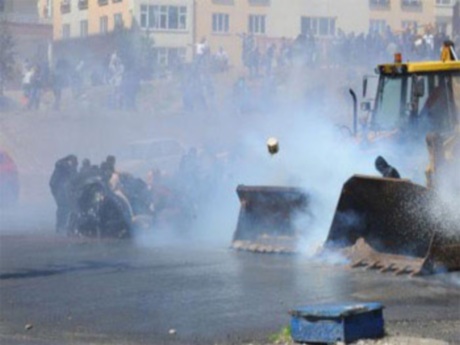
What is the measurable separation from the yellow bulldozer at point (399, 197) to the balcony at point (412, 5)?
31366 mm

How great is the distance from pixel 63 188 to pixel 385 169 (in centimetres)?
824

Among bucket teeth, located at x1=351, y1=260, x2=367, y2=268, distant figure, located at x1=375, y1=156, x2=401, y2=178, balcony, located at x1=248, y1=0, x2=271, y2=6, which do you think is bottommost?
bucket teeth, located at x1=351, y1=260, x2=367, y2=268

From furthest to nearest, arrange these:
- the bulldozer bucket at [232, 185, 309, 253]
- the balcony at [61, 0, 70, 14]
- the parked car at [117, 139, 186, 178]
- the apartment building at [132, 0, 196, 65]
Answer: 1. the balcony at [61, 0, 70, 14]
2. the apartment building at [132, 0, 196, 65]
3. the parked car at [117, 139, 186, 178]
4. the bulldozer bucket at [232, 185, 309, 253]

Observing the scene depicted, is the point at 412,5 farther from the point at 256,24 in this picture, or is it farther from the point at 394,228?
the point at 394,228

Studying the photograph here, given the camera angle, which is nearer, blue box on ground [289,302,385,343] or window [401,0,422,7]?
blue box on ground [289,302,385,343]

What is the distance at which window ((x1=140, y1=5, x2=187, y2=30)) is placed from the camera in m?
58.2

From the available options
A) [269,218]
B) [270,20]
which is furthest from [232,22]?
[269,218]

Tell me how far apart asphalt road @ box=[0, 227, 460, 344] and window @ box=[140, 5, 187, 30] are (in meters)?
40.0

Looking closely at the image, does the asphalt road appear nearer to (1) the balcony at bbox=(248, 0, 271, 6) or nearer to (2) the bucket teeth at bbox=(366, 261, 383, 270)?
(2) the bucket teeth at bbox=(366, 261, 383, 270)

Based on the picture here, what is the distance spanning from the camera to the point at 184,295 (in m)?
14.2

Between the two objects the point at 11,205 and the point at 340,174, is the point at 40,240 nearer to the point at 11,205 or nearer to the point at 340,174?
the point at 340,174

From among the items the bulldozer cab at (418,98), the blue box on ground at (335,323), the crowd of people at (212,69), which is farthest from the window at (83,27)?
the blue box on ground at (335,323)

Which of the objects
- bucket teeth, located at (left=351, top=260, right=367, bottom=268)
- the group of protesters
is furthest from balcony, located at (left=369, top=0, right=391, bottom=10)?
Answer: bucket teeth, located at (left=351, top=260, right=367, bottom=268)

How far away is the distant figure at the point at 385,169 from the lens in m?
16.3
